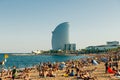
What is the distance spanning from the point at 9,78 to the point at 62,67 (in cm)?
1197

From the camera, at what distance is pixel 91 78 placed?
783 inches

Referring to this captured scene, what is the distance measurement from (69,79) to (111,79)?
12.3 feet

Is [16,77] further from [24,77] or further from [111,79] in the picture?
[111,79]

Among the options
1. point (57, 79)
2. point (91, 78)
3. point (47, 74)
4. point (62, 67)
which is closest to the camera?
point (91, 78)

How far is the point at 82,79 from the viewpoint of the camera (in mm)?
20344

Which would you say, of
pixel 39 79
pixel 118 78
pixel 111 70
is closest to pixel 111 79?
pixel 118 78

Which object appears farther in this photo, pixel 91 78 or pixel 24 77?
pixel 24 77

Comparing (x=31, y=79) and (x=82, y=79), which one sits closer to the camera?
(x=82, y=79)

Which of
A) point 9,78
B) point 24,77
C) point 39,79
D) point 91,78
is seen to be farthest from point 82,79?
point 9,78

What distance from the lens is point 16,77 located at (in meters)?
22.5

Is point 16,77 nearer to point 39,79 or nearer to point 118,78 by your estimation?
point 39,79

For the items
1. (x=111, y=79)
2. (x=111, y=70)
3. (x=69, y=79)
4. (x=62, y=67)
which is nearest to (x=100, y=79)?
(x=111, y=79)

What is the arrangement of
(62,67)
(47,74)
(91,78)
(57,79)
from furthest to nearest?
(62,67) → (47,74) → (57,79) → (91,78)

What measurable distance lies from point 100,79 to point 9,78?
8.75 m
